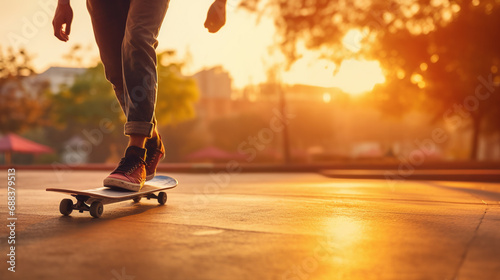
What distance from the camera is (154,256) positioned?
1570 millimetres

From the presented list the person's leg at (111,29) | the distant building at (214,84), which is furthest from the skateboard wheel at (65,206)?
the distant building at (214,84)

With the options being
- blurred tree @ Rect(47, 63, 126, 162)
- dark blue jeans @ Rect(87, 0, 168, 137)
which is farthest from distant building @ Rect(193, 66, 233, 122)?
dark blue jeans @ Rect(87, 0, 168, 137)

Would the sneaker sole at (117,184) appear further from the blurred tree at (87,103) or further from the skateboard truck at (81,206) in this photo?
the blurred tree at (87,103)

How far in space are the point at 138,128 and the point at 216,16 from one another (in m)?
0.83

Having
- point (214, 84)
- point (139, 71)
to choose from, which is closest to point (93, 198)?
point (139, 71)

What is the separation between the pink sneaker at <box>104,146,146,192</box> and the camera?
264 centimetres

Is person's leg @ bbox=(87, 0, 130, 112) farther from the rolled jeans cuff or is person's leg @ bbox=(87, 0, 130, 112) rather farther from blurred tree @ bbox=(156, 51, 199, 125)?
blurred tree @ bbox=(156, 51, 199, 125)

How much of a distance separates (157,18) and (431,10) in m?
16.5

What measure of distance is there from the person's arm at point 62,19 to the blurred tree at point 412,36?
14.5 meters

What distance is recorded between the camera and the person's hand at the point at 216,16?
313cm

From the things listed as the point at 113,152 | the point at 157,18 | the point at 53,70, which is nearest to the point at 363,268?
the point at 157,18

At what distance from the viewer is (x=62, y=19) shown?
325 centimetres

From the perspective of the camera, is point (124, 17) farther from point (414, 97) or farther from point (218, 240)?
point (414, 97)

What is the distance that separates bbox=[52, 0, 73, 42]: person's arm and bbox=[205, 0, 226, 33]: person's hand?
0.83 meters
